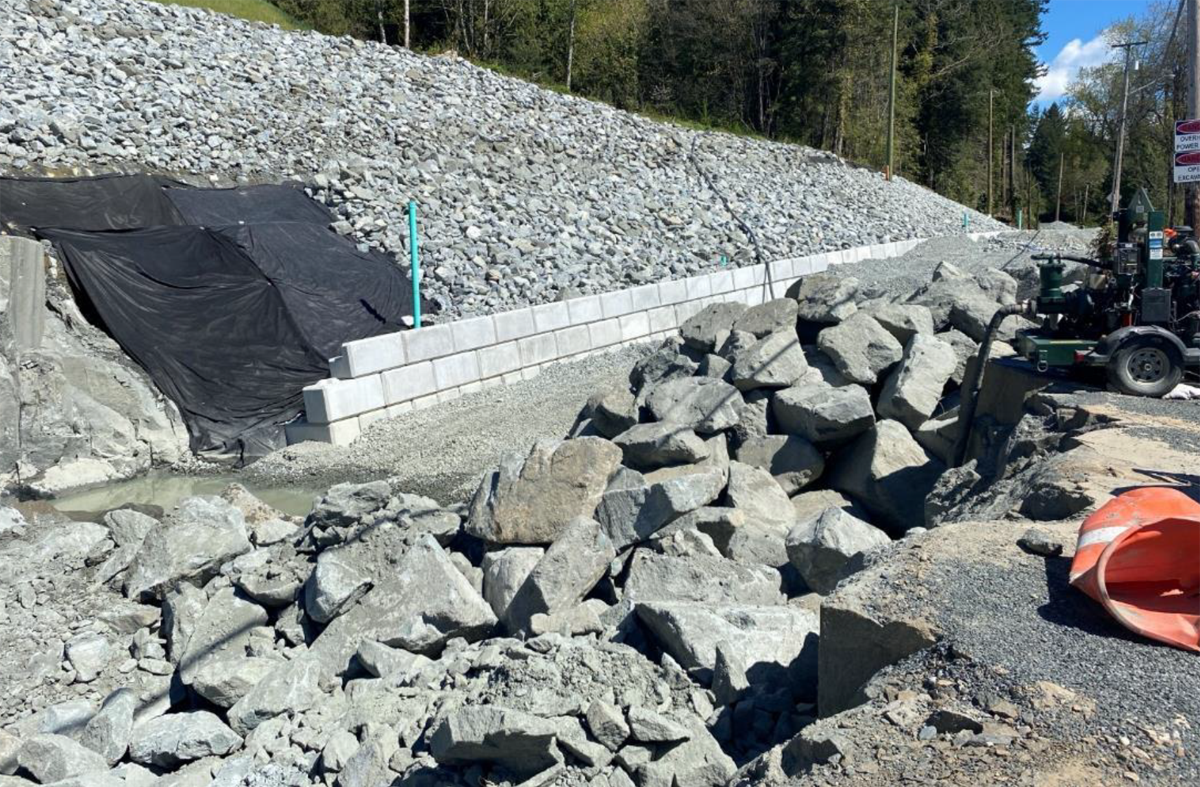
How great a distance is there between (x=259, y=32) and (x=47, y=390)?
12.8 m

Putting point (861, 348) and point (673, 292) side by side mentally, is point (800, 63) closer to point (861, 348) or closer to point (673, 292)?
point (673, 292)

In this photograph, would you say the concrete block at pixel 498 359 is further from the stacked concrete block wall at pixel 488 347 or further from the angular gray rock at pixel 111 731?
the angular gray rock at pixel 111 731

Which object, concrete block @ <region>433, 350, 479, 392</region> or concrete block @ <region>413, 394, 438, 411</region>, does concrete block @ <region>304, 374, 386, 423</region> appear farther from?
concrete block @ <region>433, 350, 479, 392</region>

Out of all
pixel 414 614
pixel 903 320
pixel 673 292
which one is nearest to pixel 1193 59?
pixel 903 320

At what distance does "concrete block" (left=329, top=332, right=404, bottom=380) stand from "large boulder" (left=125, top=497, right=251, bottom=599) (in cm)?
359

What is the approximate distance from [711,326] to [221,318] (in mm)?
5434

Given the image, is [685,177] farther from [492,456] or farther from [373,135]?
[492,456]

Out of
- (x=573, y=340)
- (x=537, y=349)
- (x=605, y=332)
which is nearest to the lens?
(x=537, y=349)

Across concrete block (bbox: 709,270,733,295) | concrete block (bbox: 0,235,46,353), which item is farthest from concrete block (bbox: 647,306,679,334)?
concrete block (bbox: 0,235,46,353)

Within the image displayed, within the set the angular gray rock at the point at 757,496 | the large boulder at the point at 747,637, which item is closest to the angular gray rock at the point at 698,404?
the angular gray rock at the point at 757,496

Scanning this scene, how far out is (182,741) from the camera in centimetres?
495

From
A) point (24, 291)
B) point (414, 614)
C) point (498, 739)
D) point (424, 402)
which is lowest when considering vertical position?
point (414, 614)

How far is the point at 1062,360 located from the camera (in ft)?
23.4

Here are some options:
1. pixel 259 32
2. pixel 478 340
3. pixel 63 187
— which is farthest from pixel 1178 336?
pixel 259 32
